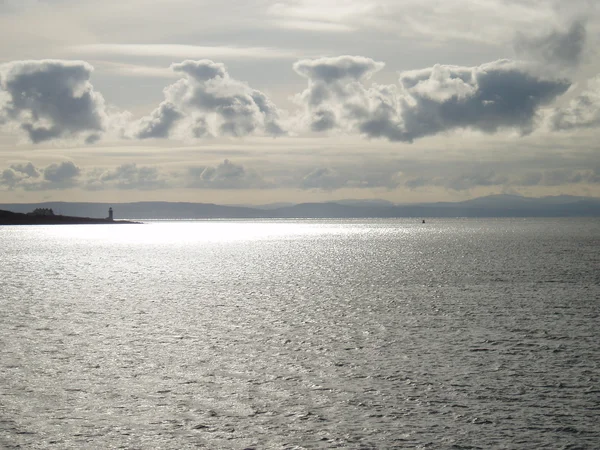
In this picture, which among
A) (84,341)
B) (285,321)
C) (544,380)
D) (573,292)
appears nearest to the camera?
(544,380)

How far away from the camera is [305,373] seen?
25.5 metres

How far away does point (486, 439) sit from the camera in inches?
695

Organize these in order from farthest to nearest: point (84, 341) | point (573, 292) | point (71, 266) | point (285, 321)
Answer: point (71, 266)
point (573, 292)
point (285, 321)
point (84, 341)

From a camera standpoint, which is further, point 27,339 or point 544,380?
point 27,339

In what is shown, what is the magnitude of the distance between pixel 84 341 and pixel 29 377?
26.1ft

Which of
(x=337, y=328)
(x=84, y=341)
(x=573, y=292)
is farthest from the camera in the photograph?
(x=573, y=292)

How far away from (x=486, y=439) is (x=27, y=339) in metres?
23.9

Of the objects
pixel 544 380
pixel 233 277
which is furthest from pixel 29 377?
pixel 233 277

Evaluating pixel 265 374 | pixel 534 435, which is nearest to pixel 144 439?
pixel 265 374

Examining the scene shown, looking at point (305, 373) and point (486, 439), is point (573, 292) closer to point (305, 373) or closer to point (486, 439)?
point (305, 373)

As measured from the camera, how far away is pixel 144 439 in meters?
17.6

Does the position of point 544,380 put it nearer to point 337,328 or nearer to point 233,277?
point 337,328

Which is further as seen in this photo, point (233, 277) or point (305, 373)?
point (233, 277)

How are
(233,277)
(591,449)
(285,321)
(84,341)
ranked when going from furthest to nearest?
1. (233,277)
2. (285,321)
3. (84,341)
4. (591,449)
